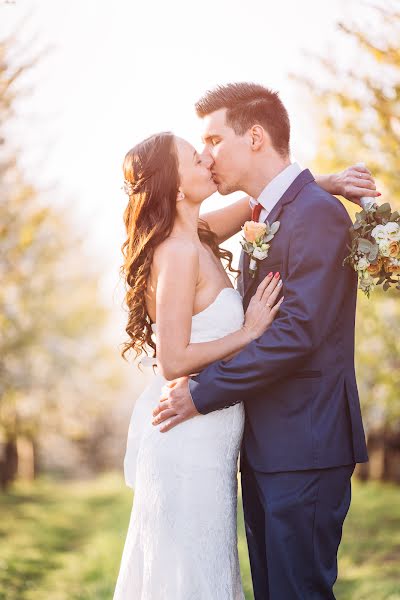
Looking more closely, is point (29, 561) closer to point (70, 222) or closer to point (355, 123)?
point (355, 123)

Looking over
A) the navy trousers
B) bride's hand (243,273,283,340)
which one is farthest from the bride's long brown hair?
the navy trousers

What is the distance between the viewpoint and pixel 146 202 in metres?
3.95

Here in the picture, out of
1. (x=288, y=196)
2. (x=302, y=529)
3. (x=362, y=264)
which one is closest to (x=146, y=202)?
(x=288, y=196)

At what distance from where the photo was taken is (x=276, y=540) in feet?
11.6

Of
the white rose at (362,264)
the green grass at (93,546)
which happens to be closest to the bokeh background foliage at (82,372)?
the green grass at (93,546)

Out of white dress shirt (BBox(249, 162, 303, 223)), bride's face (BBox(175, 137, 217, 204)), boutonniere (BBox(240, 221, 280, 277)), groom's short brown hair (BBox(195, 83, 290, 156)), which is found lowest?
boutonniere (BBox(240, 221, 280, 277))

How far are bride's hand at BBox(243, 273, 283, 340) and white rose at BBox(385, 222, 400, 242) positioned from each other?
0.52 meters

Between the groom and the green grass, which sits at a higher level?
the groom

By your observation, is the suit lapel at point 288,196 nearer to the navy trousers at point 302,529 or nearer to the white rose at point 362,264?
the white rose at point 362,264

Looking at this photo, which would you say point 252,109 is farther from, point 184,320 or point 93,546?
point 93,546

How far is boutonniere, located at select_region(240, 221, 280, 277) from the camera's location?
3736 millimetres

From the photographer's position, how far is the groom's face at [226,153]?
13.3 feet

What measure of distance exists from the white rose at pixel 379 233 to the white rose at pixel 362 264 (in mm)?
104

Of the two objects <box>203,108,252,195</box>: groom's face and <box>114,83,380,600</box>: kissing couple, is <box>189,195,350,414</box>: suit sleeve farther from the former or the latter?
<box>203,108,252,195</box>: groom's face
